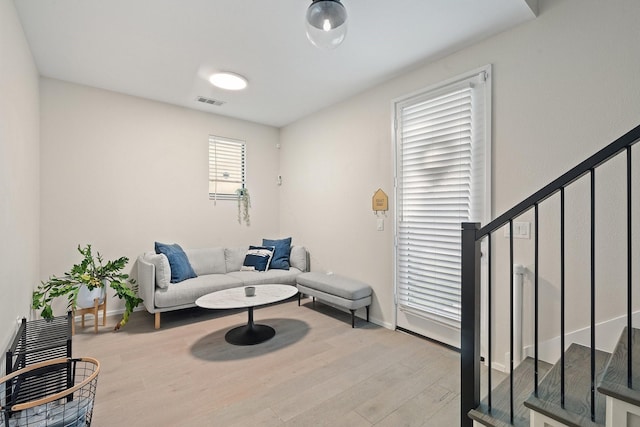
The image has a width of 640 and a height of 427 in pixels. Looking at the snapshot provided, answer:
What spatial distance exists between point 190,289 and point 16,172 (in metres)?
1.91

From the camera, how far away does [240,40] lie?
269cm

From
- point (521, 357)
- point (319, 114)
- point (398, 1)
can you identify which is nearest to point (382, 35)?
point (398, 1)

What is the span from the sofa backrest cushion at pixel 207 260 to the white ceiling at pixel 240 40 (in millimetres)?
2131

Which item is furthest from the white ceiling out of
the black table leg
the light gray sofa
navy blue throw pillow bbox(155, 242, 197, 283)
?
the black table leg

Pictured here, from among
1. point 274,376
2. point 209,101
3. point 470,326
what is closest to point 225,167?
point 209,101

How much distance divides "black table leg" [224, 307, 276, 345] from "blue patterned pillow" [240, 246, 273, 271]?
1.17 m

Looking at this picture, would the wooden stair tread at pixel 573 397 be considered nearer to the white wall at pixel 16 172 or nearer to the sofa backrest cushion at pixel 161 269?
the white wall at pixel 16 172

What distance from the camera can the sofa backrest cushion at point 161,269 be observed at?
3529 mm

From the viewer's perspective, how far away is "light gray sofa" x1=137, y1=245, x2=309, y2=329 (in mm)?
3482

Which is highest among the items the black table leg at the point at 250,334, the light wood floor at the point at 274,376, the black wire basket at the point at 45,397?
the black wire basket at the point at 45,397

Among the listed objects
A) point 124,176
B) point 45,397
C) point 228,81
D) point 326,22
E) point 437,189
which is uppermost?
point 228,81

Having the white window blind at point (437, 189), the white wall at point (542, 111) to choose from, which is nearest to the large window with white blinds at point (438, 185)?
the white window blind at point (437, 189)

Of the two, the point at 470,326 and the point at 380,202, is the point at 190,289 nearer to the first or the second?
the point at 380,202

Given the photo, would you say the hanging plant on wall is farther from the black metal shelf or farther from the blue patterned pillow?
the black metal shelf
